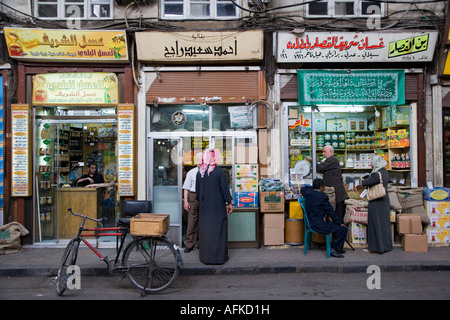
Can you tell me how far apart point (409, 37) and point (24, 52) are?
829cm

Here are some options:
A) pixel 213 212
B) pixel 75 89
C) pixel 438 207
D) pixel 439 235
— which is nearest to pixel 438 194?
pixel 438 207

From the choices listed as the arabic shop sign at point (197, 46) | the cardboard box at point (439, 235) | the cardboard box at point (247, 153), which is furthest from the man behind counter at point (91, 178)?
the cardboard box at point (439, 235)

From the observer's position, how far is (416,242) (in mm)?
7098

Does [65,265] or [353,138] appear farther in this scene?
[353,138]

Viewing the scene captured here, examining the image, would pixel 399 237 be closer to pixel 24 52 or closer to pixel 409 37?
pixel 409 37

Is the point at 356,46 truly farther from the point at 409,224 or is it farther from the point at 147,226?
the point at 147,226

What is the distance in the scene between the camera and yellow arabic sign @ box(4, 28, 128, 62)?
7715 millimetres

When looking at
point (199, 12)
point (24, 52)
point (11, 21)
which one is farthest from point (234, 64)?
point (11, 21)

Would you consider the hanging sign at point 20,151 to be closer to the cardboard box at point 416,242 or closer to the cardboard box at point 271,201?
the cardboard box at point 271,201

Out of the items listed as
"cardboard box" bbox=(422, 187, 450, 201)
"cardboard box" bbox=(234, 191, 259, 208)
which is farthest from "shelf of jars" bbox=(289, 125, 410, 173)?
"cardboard box" bbox=(234, 191, 259, 208)

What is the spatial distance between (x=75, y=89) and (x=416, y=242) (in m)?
7.79

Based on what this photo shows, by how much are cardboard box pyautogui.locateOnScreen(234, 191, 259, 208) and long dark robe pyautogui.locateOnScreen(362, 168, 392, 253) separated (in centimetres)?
217

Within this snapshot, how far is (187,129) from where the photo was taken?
8.30m

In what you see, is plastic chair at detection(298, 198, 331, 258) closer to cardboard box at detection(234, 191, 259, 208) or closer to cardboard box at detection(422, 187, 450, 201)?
cardboard box at detection(234, 191, 259, 208)
